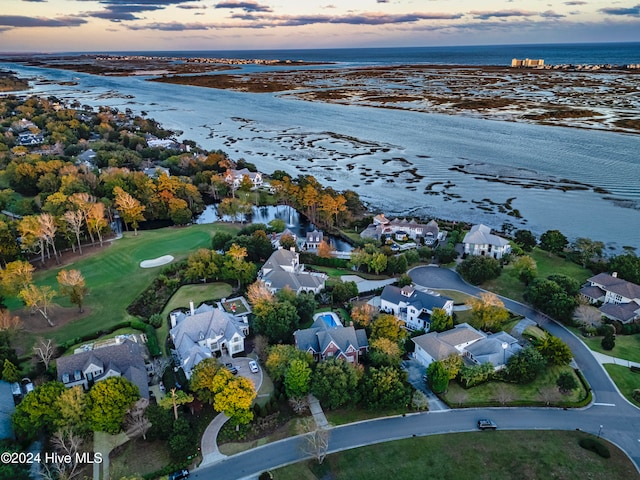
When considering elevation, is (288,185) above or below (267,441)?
above

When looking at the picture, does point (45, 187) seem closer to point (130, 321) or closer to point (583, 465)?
point (130, 321)

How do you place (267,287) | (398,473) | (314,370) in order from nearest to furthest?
1. (398,473)
2. (314,370)
3. (267,287)

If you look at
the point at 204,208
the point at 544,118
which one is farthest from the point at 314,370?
the point at 544,118

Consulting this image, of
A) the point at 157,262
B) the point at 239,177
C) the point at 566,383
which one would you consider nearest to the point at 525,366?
the point at 566,383

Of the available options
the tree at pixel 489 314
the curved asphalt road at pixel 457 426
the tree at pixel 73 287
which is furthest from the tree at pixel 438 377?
the tree at pixel 73 287

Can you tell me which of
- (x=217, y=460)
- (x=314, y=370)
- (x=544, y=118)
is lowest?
(x=217, y=460)

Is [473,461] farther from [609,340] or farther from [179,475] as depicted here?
[609,340]

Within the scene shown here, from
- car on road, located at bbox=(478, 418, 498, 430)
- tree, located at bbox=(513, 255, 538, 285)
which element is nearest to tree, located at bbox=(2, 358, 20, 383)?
car on road, located at bbox=(478, 418, 498, 430)

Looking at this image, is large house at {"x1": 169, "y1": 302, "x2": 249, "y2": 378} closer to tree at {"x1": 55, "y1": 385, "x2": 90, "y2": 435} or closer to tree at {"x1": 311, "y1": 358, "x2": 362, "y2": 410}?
tree at {"x1": 55, "y1": 385, "x2": 90, "y2": 435}
